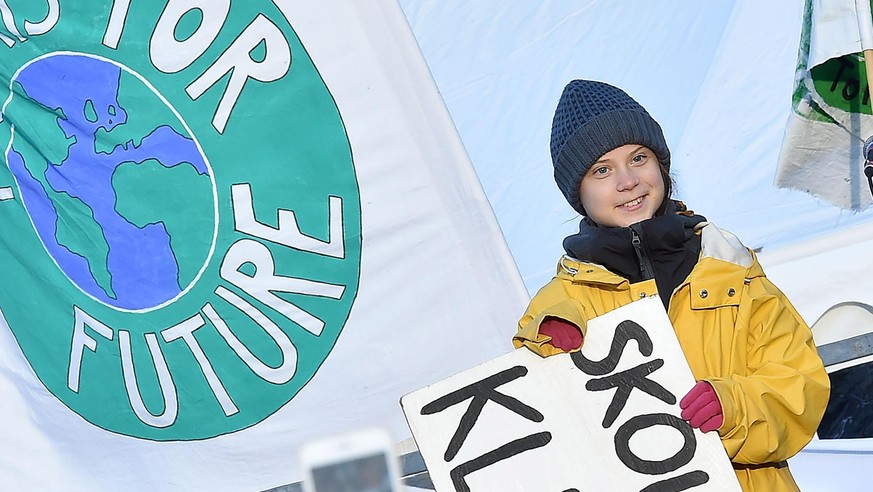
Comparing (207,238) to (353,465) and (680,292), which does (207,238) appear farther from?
(353,465)

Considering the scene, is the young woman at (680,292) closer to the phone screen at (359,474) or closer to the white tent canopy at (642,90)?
the phone screen at (359,474)

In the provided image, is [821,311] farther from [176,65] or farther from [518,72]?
[176,65]

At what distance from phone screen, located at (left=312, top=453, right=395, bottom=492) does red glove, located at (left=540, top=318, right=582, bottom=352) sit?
2.43ft

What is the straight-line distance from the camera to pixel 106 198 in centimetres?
255

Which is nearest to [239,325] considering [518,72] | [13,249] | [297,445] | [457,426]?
[297,445]

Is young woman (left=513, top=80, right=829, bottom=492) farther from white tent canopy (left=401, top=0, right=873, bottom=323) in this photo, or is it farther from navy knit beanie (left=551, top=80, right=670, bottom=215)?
white tent canopy (left=401, top=0, right=873, bottom=323)

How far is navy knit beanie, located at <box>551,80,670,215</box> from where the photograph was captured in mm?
1585

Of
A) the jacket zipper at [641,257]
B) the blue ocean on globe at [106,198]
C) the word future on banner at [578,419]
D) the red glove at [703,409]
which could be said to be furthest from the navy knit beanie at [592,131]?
the blue ocean on globe at [106,198]

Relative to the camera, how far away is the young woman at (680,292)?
4.40 feet

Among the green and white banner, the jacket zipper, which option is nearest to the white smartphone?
the jacket zipper

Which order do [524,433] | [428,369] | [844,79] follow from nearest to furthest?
[524,433] → [428,369] → [844,79]

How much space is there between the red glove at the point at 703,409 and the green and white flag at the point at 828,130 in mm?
1614

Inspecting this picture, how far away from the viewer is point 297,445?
8.32ft

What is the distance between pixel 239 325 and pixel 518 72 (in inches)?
39.2
